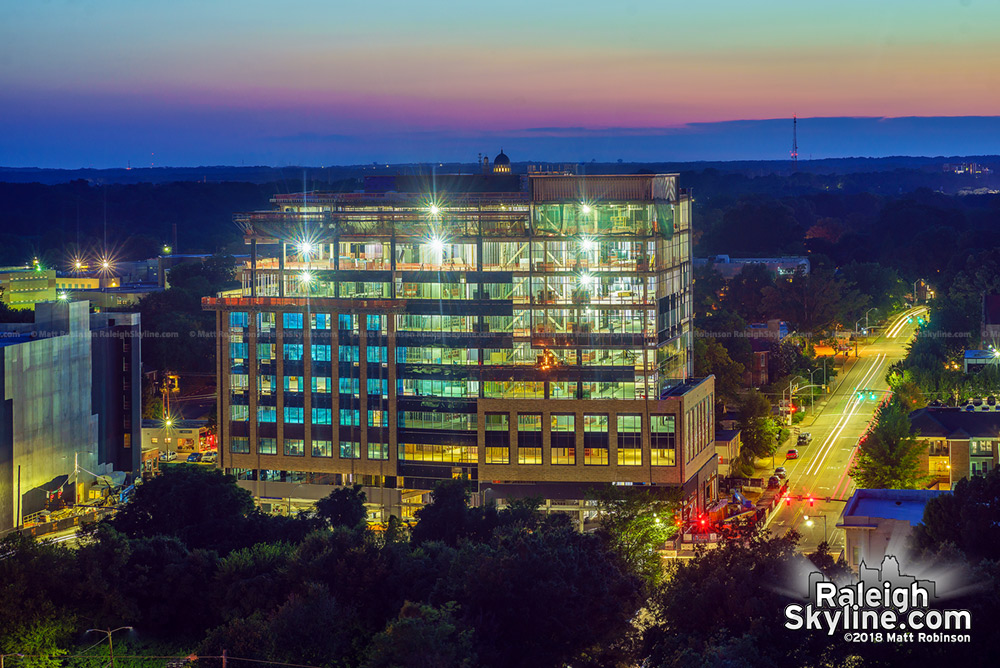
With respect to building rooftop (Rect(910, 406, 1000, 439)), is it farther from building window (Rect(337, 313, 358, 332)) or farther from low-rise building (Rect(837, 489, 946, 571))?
building window (Rect(337, 313, 358, 332))

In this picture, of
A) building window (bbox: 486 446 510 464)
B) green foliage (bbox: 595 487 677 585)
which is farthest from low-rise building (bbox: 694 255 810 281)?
green foliage (bbox: 595 487 677 585)

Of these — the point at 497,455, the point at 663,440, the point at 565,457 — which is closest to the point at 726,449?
the point at 663,440

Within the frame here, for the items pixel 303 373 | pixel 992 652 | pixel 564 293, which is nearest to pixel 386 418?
Result: pixel 303 373

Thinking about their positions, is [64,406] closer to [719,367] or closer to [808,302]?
[719,367]

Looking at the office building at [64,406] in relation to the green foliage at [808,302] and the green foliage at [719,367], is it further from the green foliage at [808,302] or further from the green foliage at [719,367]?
the green foliage at [808,302]

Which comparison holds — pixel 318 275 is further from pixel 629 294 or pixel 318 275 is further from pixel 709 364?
pixel 709 364
